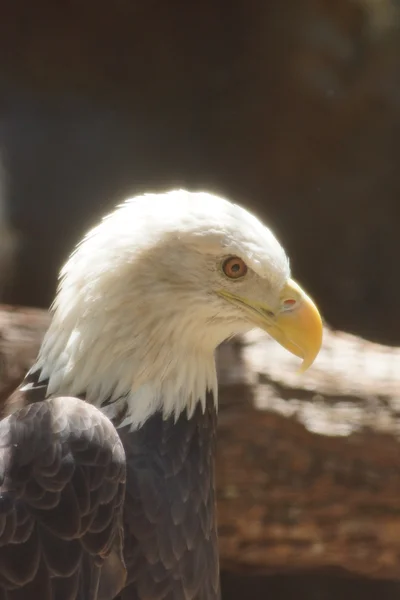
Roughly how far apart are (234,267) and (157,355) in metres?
0.34

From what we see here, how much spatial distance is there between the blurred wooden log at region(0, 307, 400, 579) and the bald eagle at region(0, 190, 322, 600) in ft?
1.49

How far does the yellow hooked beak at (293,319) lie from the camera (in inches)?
95.0

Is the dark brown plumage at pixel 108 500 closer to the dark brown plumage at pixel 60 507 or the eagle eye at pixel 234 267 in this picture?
the dark brown plumage at pixel 60 507

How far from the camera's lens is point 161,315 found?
2393mm

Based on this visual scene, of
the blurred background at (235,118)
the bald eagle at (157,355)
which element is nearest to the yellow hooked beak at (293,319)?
the bald eagle at (157,355)

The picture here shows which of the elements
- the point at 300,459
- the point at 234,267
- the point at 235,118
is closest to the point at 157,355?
the point at 234,267

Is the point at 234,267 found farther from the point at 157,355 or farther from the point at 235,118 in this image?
the point at 235,118

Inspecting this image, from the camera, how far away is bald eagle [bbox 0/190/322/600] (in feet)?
7.46

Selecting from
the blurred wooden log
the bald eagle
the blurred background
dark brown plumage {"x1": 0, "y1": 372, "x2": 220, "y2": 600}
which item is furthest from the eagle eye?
the blurred background

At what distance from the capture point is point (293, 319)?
2.41 metres

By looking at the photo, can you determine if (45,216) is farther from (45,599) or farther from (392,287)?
(45,599)

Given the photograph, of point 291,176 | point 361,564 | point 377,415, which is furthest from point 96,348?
point 291,176

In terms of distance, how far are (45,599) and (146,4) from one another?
156 inches

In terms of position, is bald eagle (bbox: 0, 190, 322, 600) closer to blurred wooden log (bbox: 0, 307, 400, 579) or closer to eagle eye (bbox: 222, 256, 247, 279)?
eagle eye (bbox: 222, 256, 247, 279)
